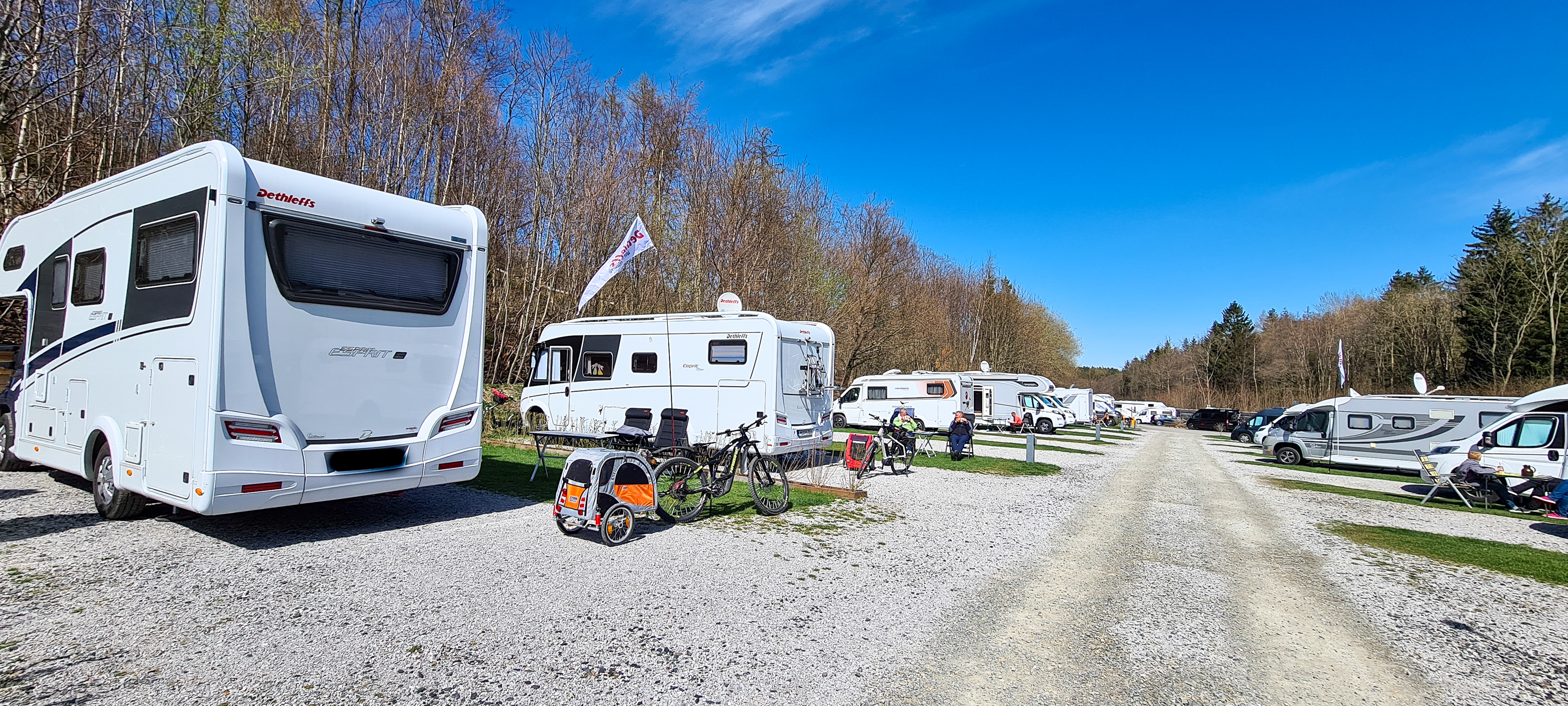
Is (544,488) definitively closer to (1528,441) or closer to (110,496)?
(110,496)

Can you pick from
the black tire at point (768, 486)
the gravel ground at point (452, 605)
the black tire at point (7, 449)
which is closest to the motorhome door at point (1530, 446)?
the gravel ground at point (452, 605)

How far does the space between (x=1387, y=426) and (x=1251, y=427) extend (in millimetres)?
16866

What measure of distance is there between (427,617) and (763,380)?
7408 millimetres

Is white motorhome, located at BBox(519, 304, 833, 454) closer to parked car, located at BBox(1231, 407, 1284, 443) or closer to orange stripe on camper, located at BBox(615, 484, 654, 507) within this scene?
orange stripe on camper, located at BBox(615, 484, 654, 507)

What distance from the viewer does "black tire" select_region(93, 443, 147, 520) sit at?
6055mm

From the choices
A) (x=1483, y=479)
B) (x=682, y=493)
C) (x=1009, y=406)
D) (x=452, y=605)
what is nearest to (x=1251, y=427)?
(x=1009, y=406)

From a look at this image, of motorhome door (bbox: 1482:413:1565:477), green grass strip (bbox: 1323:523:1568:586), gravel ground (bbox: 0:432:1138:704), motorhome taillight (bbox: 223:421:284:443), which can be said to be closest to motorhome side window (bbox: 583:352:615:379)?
gravel ground (bbox: 0:432:1138:704)

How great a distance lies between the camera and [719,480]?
25.7ft

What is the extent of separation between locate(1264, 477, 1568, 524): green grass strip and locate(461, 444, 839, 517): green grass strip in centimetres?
1042

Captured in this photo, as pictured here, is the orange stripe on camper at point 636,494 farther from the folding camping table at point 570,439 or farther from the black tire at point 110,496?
the black tire at point 110,496

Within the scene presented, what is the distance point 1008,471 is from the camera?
1437 centimetres

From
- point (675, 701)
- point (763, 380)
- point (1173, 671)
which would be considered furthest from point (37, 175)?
point (1173, 671)

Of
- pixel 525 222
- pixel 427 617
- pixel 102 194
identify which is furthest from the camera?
pixel 525 222

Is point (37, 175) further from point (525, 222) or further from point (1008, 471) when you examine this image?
point (1008, 471)
